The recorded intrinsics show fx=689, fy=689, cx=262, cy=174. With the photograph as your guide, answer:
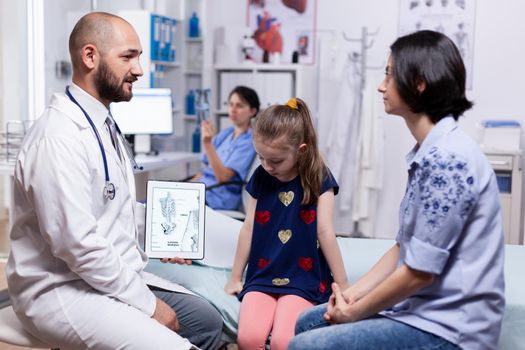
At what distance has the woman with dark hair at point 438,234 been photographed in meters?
1.40

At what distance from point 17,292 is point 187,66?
3856 mm

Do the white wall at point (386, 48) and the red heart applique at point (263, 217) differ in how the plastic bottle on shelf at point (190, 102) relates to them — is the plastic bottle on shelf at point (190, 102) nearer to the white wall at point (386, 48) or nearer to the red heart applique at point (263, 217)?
the white wall at point (386, 48)

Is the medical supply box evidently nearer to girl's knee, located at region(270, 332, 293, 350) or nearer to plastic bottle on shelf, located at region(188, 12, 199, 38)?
plastic bottle on shelf, located at region(188, 12, 199, 38)

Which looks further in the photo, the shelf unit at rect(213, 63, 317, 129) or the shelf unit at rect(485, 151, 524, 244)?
the shelf unit at rect(213, 63, 317, 129)

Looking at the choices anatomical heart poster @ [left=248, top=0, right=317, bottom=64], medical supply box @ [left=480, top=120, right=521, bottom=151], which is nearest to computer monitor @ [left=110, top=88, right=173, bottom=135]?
anatomical heart poster @ [left=248, top=0, right=317, bottom=64]

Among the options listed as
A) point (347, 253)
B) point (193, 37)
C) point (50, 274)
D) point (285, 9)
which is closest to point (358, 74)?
point (285, 9)

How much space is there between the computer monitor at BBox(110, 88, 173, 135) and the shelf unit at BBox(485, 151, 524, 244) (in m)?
2.18

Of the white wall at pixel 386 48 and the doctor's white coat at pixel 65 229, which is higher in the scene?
the white wall at pixel 386 48

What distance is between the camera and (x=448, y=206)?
138 centimetres

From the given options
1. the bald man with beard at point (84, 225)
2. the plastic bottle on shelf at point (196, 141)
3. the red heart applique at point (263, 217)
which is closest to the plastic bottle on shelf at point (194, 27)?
the plastic bottle on shelf at point (196, 141)

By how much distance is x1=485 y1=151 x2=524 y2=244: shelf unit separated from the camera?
4.65 metres

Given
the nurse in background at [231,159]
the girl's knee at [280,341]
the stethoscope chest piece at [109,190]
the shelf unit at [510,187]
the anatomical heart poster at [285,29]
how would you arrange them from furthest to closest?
1. the anatomical heart poster at [285,29]
2. the shelf unit at [510,187]
3. the nurse in background at [231,159]
4. the girl's knee at [280,341]
5. the stethoscope chest piece at [109,190]

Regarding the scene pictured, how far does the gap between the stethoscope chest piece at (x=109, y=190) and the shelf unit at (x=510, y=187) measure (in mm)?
3432

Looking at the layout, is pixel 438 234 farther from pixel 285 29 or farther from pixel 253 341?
pixel 285 29
